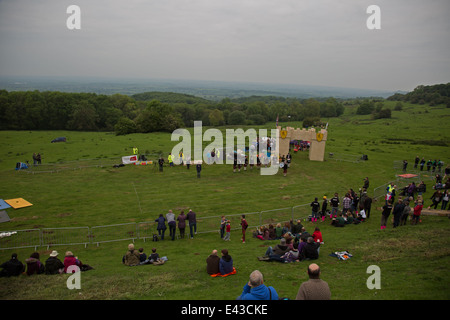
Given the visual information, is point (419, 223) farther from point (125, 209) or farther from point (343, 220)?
point (125, 209)

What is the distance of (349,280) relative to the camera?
33.8ft

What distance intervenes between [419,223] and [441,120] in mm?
79103

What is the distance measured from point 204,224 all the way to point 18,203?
46.4 feet

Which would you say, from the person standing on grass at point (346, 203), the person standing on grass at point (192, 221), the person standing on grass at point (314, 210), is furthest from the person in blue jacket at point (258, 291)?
the person standing on grass at point (346, 203)

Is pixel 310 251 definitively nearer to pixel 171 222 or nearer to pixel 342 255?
pixel 342 255

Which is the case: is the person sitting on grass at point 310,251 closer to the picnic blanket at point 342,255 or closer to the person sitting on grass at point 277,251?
the person sitting on grass at point 277,251

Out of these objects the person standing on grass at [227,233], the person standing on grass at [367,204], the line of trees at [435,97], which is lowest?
the person standing on grass at [227,233]

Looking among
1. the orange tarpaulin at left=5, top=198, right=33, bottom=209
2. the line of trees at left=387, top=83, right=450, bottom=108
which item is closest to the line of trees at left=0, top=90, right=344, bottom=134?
the orange tarpaulin at left=5, top=198, right=33, bottom=209

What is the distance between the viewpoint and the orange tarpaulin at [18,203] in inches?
844

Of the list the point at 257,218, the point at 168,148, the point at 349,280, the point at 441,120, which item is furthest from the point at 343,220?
the point at 441,120

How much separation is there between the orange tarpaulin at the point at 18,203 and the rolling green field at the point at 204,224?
18.3 inches

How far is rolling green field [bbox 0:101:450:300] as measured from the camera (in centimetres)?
992

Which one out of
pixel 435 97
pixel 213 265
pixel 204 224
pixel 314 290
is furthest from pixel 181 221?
pixel 435 97

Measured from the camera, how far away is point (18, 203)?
861 inches
